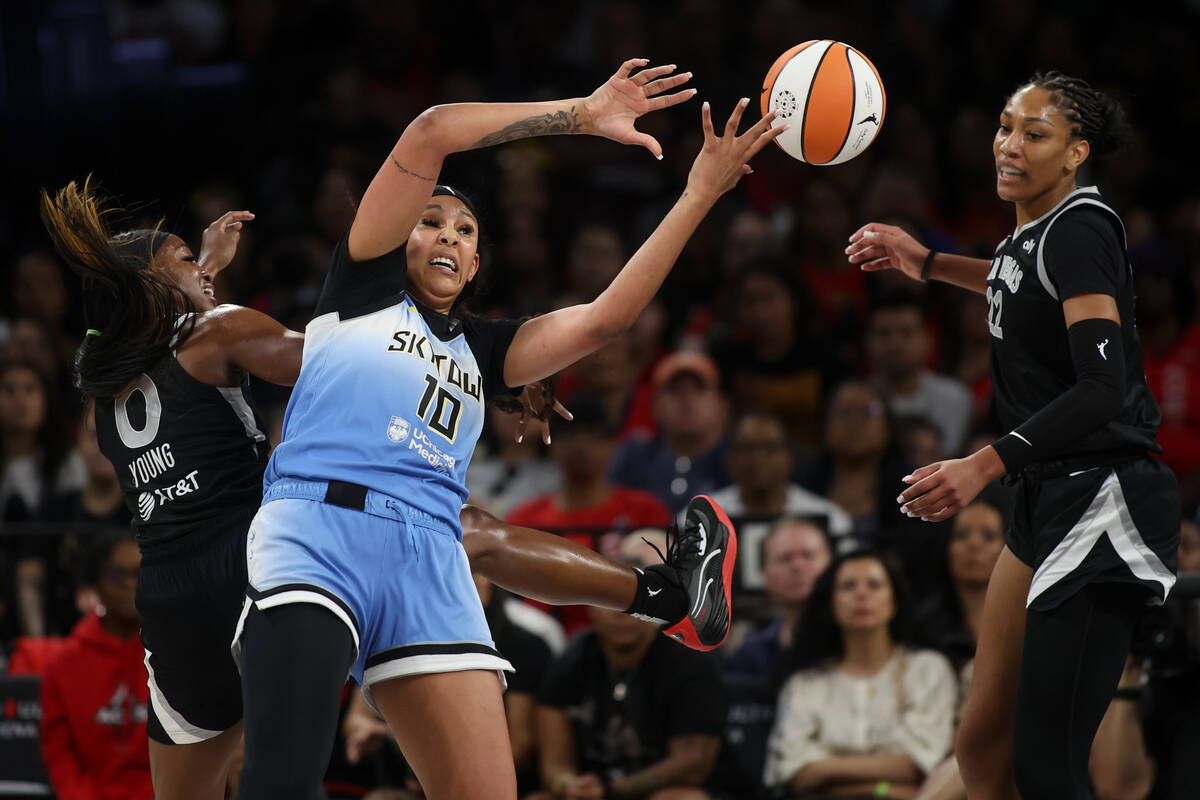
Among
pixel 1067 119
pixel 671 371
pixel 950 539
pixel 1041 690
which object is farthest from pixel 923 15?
pixel 1041 690

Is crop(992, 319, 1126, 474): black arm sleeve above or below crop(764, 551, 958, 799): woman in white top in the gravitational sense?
above

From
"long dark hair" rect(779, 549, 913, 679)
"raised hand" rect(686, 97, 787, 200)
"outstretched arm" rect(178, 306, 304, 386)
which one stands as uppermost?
"raised hand" rect(686, 97, 787, 200)

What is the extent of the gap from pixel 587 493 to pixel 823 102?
3252 millimetres

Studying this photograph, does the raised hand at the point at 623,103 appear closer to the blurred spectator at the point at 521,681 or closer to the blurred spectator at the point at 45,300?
the blurred spectator at the point at 521,681

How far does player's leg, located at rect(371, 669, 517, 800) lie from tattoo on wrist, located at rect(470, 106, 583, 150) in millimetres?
1280

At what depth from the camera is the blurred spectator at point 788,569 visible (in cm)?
618

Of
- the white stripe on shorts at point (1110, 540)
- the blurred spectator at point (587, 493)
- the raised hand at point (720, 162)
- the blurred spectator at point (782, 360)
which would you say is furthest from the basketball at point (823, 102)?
the blurred spectator at point (782, 360)

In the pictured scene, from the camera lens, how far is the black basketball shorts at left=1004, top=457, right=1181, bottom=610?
11.5 feet

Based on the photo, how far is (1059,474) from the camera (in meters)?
3.65

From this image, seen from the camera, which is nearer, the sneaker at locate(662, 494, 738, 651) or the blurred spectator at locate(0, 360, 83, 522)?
the sneaker at locate(662, 494, 738, 651)

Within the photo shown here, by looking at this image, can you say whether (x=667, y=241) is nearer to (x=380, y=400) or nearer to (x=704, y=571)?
(x=380, y=400)

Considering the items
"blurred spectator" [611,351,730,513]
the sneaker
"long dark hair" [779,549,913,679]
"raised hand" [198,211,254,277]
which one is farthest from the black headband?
"blurred spectator" [611,351,730,513]

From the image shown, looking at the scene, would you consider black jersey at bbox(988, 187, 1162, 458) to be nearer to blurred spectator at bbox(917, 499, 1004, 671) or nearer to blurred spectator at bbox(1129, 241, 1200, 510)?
blurred spectator at bbox(917, 499, 1004, 671)

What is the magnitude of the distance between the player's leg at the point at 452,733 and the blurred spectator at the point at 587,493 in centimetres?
344
